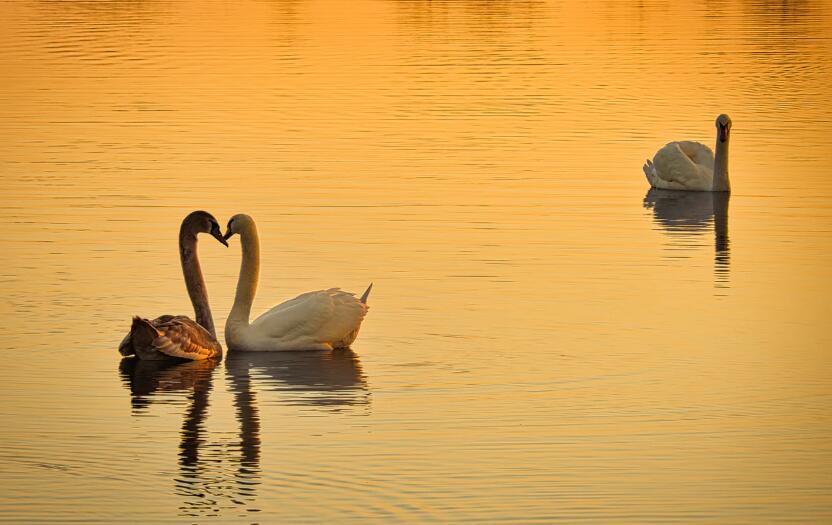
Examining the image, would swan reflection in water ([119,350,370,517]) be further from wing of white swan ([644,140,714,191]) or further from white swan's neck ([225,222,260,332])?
wing of white swan ([644,140,714,191])

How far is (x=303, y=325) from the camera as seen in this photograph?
12906mm

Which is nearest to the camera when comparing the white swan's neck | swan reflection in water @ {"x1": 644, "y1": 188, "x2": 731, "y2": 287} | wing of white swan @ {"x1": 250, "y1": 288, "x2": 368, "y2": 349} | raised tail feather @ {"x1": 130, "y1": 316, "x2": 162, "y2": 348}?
raised tail feather @ {"x1": 130, "y1": 316, "x2": 162, "y2": 348}

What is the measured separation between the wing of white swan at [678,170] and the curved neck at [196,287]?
358 inches

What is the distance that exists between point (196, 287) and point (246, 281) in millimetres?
327

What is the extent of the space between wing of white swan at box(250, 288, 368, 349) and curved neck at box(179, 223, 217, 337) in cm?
37

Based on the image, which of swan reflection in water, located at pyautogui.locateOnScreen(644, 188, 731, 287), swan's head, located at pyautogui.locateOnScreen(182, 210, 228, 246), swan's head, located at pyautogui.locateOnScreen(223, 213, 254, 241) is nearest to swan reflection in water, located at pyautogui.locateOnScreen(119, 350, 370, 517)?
swan's head, located at pyautogui.locateOnScreen(223, 213, 254, 241)

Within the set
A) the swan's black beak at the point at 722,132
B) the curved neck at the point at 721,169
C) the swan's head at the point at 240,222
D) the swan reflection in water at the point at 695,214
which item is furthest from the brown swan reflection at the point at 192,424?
the swan's black beak at the point at 722,132

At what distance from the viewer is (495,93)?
3066 cm

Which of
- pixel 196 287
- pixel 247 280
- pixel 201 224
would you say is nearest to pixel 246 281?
pixel 247 280

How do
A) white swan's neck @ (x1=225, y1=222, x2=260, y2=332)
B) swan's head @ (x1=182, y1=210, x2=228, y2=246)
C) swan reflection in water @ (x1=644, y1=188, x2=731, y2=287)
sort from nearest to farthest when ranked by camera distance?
1. white swan's neck @ (x1=225, y1=222, x2=260, y2=332)
2. swan's head @ (x1=182, y1=210, x2=228, y2=246)
3. swan reflection in water @ (x1=644, y1=188, x2=731, y2=287)

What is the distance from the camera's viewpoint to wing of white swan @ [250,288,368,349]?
12.9m

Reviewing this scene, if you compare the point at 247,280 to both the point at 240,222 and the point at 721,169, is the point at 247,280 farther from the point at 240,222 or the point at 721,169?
the point at 721,169

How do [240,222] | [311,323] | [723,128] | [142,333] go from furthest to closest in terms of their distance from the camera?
[723,128] → [240,222] → [311,323] → [142,333]

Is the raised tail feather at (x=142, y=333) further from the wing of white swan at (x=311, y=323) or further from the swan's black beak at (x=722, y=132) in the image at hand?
the swan's black beak at (x=722, y=132)
